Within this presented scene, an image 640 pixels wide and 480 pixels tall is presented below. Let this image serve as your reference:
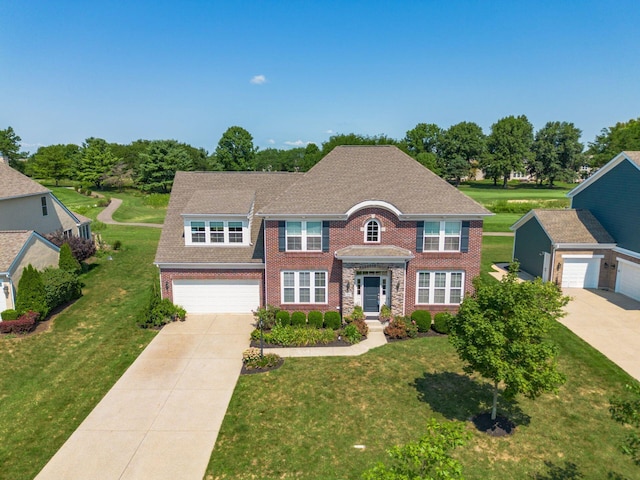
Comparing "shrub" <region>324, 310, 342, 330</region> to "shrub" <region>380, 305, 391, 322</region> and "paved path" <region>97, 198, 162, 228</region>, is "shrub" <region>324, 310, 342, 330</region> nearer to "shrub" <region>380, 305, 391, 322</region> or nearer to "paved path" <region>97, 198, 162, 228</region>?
"shrub" <region>380, 305, 391, 322</region>

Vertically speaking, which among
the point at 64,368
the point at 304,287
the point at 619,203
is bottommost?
the point at 64,368

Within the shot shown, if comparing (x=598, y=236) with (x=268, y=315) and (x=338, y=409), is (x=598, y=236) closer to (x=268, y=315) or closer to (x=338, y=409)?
(x=268, y=315)

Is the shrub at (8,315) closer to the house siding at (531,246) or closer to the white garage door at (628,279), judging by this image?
the house siding at (531,246)

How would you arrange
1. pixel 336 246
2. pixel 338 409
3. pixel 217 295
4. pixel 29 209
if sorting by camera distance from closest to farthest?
1. pixel 338 409
2. pixel 336 246
3. pixel 217 295
4. pixel 29 209

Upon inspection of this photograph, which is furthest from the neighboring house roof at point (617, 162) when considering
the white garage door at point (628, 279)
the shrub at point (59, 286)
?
the shrub at point (59, 286)

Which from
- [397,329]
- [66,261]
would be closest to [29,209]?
[66,261]

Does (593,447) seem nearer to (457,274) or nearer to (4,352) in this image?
(457,274)

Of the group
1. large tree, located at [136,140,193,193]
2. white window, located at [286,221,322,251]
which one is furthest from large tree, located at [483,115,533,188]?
white window, located at [286,221,322,251]
